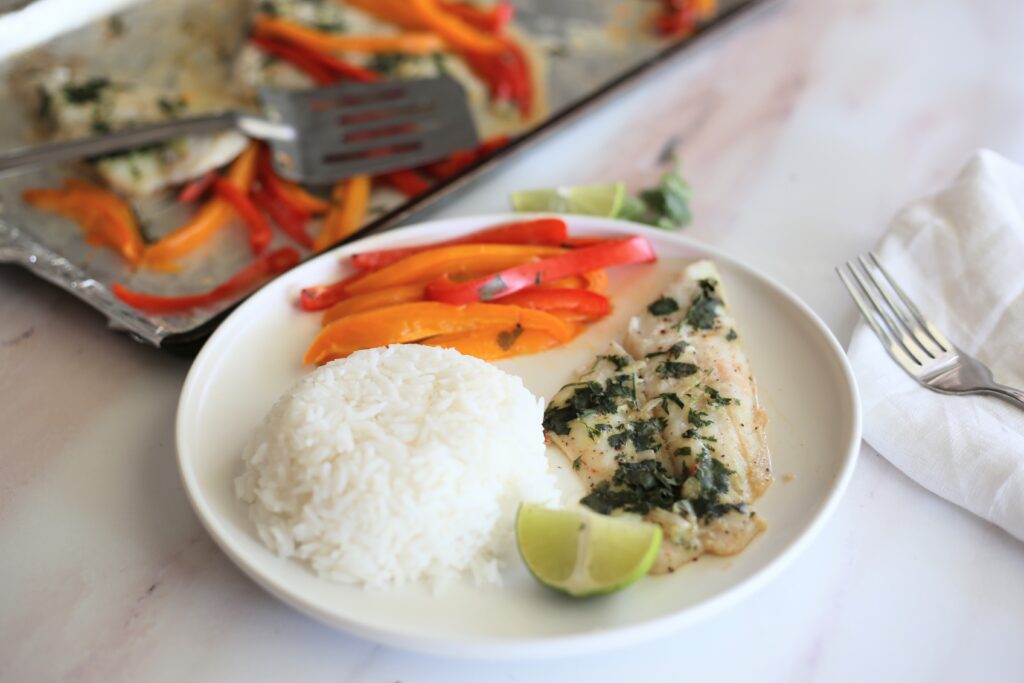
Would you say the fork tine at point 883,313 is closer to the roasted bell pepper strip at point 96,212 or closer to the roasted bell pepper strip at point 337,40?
the roasted bell pepper strip at point 337,40

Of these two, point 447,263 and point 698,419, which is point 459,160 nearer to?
point 447,263

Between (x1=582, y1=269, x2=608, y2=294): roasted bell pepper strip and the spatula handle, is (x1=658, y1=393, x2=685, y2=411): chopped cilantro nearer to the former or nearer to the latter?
(x1=582, y1=269, x2=608, y2=294): roasted bell pepper strip

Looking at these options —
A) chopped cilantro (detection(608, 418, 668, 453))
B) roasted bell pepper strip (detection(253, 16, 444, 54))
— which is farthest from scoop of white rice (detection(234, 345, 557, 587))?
roasted bell pepper strip (detection(253, 16, 444, 54))

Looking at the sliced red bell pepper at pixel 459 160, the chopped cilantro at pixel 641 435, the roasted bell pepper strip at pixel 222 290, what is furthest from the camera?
the sliced red bell pepper at pixel 459 160

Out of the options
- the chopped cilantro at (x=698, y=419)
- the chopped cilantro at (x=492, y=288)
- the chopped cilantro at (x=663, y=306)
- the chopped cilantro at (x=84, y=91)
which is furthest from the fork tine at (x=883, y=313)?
the chopped cilantro at (x=84, y=91)

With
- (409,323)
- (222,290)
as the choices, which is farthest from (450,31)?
(409,323)

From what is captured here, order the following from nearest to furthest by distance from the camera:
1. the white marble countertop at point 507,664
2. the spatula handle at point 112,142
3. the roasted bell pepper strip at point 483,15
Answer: the white marble countertop at point 507,664, the spatula handle at point 112,142, the roasted bell pepper strip at point 483,15
